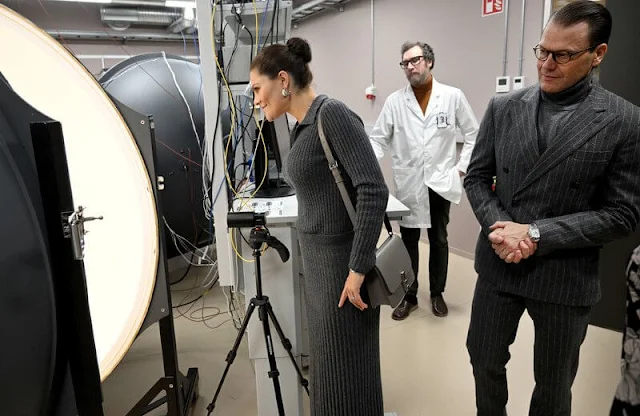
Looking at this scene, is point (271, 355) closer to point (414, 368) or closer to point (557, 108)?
point (414, 368)

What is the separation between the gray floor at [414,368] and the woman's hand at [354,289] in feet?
3.16

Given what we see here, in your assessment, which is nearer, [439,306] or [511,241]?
[511,241]

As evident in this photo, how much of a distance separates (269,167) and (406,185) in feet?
3.44

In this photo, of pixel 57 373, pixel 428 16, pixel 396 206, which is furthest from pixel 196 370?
pixel 428 16

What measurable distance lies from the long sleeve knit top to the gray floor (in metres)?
1.14

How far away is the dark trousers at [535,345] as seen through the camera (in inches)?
51.9

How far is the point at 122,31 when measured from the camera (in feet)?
24.6

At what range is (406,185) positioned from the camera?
2.96 meters

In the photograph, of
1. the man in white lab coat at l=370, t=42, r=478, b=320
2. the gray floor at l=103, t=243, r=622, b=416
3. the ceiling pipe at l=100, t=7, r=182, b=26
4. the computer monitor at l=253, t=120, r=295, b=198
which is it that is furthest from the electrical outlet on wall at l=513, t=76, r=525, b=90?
the ceiling pipe at l=100, t=7, r=182, b=26

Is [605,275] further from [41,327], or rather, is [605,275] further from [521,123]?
[41,327]

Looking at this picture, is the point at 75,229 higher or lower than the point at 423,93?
lower

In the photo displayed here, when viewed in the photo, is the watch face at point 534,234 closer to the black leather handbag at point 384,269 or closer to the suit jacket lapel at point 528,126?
the suit jacket lapel at point 528,126

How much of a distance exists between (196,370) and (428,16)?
357cm

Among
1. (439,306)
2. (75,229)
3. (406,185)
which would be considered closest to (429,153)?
(406,185)
